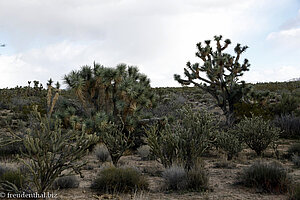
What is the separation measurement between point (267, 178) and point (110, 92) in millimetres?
8708

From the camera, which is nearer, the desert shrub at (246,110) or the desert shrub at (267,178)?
the desert shrub at (267,178)

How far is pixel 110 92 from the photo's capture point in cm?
1328

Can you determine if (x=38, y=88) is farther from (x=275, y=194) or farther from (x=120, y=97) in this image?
(x=275, y=194)

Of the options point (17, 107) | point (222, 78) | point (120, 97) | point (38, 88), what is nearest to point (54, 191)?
point (120, 97)

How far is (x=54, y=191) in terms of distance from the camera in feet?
19.8

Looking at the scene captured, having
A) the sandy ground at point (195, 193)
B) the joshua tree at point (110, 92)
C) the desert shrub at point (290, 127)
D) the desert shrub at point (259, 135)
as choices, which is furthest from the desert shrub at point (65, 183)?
the desert shrub at point (290, 127)

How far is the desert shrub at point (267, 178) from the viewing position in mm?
5987

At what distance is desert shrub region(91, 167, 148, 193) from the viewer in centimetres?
620

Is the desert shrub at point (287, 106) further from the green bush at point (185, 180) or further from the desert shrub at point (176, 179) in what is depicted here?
the desert shrub at point (176, 179)

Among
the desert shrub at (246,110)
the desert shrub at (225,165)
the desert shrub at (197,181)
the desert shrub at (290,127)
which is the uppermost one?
the desert shrub at (246,110)

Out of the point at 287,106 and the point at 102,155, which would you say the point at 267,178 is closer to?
the point at 102,155

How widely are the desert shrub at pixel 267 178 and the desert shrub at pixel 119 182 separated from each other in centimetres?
248

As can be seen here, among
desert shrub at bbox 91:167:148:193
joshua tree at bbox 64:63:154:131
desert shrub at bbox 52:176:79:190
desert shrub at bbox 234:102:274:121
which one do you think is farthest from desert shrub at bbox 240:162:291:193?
desert shrub at bbox 234:102:274:121

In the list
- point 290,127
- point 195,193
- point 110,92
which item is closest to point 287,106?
point 290,127
